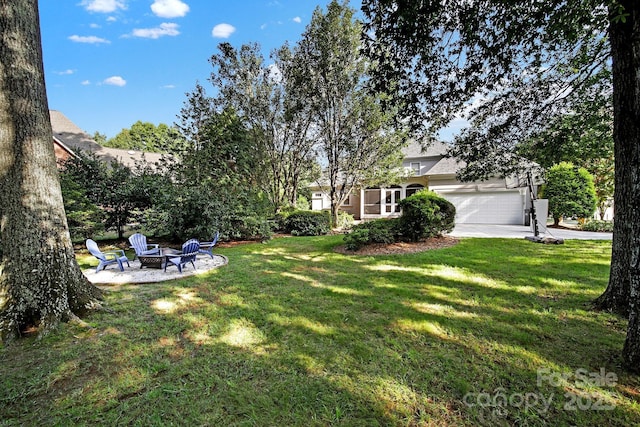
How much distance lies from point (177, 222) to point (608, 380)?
37.3 feet

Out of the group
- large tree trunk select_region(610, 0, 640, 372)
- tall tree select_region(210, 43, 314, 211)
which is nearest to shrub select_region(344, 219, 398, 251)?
large tree trunk select_region(610, 0, 640, 372)

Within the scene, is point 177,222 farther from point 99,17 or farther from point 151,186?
point 99,17

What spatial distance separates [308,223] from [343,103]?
683cm

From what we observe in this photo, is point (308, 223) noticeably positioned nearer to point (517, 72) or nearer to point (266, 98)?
point (266, 98)

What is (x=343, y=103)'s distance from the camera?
46.5ft

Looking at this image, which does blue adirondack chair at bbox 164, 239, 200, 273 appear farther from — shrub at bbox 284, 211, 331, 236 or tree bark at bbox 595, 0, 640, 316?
tree bark at bbox 595, 0, 640, 316

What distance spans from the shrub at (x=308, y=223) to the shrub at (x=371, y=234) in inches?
167

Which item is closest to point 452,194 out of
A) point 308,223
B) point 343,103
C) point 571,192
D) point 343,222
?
point 571,192

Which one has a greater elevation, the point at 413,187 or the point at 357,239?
the point at 413,187

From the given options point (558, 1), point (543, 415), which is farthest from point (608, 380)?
point (558, 1)

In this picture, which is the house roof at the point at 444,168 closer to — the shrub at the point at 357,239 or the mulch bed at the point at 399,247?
the mulch bed at the point at 399,247

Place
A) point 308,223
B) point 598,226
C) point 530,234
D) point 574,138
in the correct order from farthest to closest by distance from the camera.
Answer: point 308,223
point 598,226
point 530,234
point 574,138

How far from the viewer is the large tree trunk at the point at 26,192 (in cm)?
336

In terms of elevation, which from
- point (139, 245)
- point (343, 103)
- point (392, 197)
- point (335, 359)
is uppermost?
point (343, 103)
